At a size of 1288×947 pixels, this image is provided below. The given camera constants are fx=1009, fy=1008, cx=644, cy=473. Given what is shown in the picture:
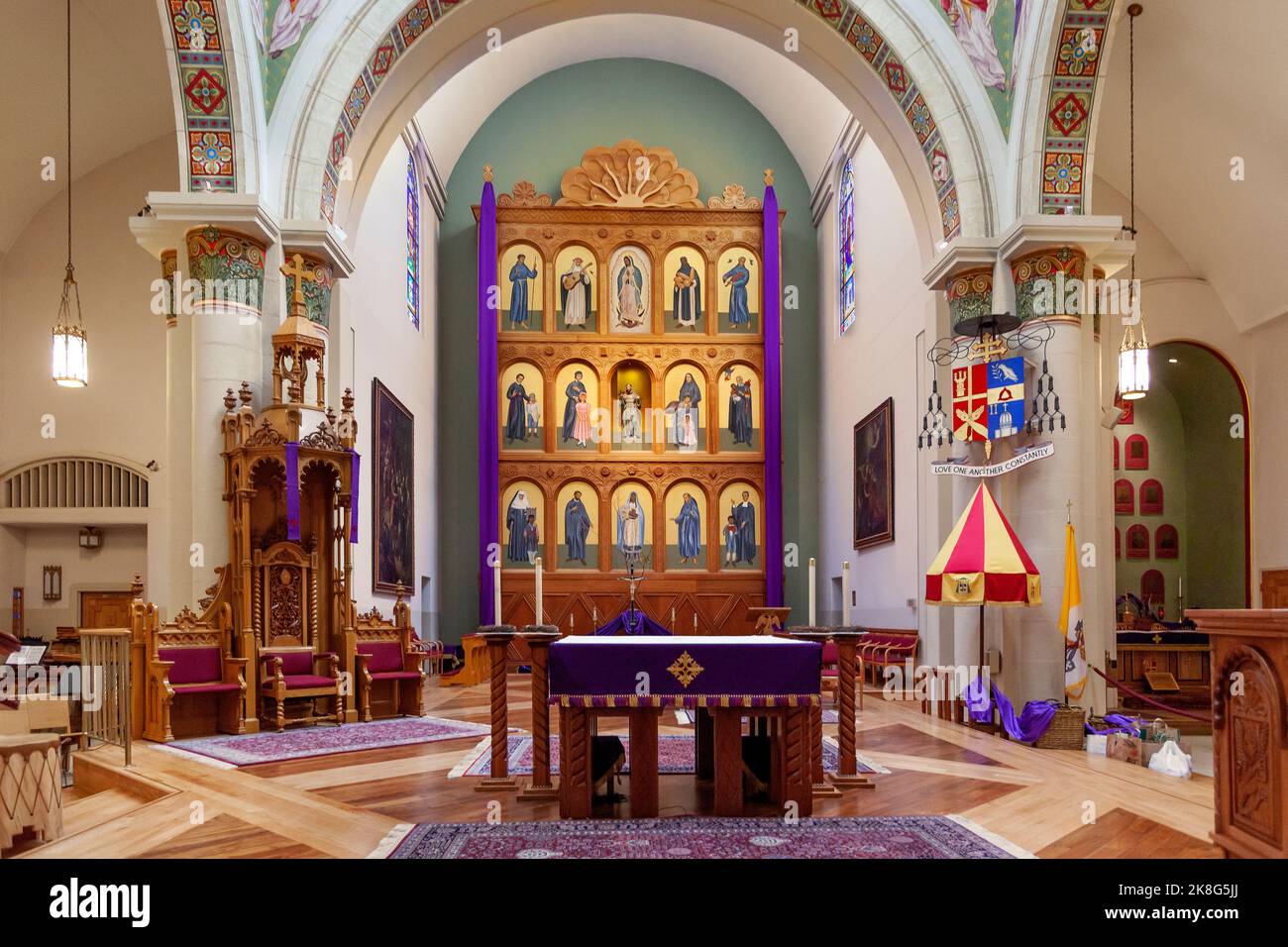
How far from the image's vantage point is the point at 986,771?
655 centimetres

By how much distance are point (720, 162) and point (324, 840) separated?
1591cm

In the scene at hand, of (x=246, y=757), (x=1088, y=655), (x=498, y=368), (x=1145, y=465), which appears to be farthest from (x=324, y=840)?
(x=1145, y=465)

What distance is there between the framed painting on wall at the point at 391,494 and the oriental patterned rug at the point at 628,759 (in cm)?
437

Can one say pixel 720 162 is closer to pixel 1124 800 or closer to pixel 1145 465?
pixel 1145 465

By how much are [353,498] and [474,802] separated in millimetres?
4597

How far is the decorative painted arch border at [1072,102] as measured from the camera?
28.0 feet

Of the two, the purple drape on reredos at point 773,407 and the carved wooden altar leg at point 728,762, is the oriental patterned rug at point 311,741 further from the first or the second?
the purple drape on reredos at point 773,407

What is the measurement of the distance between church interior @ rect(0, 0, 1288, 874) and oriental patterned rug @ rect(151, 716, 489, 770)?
0.11 metres

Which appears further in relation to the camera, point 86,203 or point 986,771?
point 86,203

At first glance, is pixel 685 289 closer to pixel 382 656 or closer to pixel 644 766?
pixel 382 656

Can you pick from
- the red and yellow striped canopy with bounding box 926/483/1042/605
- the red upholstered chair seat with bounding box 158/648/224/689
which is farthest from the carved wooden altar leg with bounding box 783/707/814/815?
the red upholstered chair seat with bounding box 158/648/224/689

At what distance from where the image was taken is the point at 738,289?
706 inches

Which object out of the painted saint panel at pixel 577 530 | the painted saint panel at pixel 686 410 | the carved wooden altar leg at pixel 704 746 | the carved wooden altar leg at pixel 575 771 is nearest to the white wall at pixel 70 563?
the painted saint panel at pixel 577 530

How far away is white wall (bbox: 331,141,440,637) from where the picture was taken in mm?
11562
